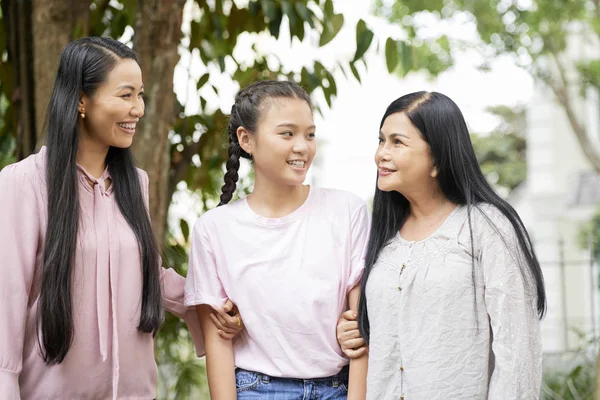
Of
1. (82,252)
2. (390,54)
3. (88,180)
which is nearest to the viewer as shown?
(82,252)

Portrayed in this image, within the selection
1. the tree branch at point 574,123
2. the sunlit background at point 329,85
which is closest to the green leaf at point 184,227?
the sunlit background at point 329,85

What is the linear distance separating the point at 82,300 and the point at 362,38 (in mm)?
1576

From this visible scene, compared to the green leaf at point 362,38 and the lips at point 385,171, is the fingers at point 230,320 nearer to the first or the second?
the lips at point 385,171

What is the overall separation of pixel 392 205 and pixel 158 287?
0.73 m

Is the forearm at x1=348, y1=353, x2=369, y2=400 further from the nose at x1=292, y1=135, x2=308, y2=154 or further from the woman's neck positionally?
the woman's neck

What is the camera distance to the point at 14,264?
7.41 feet

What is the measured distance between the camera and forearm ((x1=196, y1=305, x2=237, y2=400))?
8.57 feet

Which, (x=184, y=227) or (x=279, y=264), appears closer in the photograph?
(x=279, y=264)

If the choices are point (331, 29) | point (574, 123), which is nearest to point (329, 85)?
point (331, 29)

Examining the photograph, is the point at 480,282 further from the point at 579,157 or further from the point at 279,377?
the point at 579,157

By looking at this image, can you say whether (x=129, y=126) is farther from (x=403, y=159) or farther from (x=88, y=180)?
(x=403, y=159)

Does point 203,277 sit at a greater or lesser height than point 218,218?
lesser

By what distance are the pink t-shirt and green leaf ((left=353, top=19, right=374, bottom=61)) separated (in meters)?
0.86

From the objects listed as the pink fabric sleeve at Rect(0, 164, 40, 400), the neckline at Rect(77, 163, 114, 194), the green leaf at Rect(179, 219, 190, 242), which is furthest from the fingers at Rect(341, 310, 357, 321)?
the green leaf at Rect(179, 219, 190, 242)
